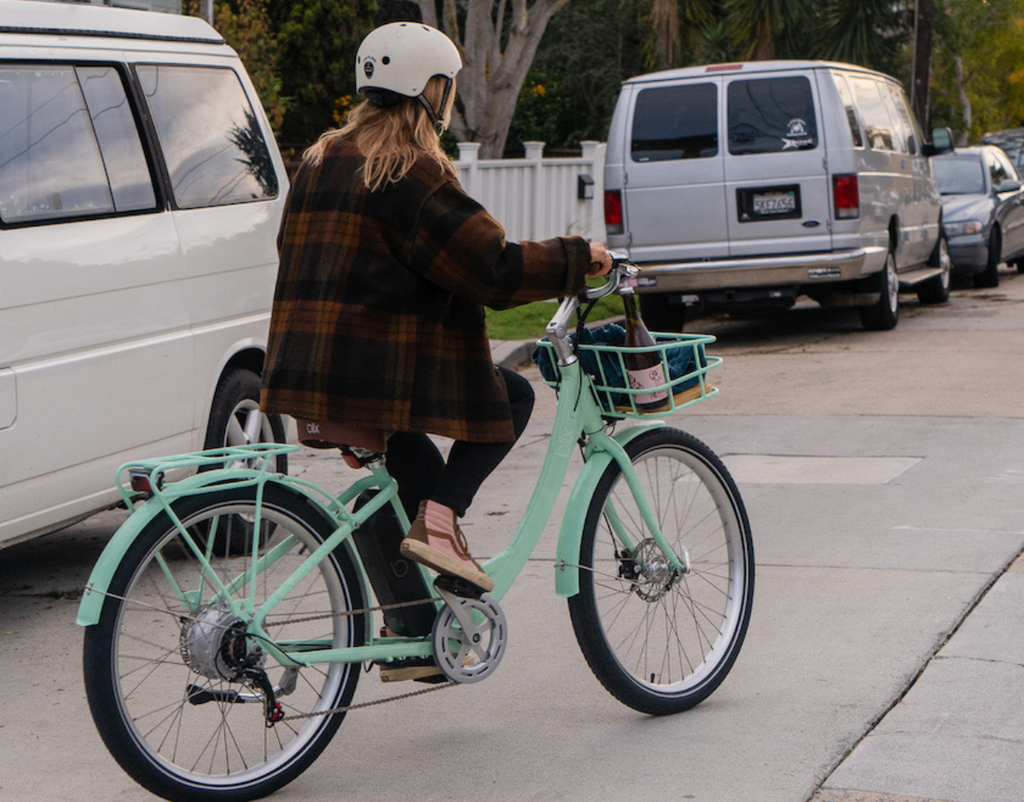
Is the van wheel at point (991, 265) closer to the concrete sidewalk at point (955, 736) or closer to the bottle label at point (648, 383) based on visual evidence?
the concrete sidewalk at point (955, 736)

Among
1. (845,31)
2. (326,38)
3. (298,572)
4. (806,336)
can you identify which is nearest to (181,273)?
(298,572)

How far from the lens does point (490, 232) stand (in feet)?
11.3

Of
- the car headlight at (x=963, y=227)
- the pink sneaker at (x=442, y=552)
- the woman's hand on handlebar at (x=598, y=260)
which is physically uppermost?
the woman's hand on handlebar at (x=598, y=260)

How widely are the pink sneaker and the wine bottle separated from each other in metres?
0.63

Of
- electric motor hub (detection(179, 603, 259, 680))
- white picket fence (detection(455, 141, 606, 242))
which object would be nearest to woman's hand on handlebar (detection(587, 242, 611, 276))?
electric motor hub (detection(179, 603, 259, 680))

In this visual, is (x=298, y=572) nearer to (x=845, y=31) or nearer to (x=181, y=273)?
(x=181, y=273)

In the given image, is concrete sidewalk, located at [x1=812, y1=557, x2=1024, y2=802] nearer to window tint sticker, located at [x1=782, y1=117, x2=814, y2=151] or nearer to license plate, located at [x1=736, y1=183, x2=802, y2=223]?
license plate, located at [x1=736, y1=183, x2=802, y2=223]

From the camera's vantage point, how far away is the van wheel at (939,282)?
49.8 feet

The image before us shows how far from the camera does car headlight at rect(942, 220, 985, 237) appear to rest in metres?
16.7

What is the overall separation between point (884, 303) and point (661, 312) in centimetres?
194

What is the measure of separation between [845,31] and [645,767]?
1107 inches

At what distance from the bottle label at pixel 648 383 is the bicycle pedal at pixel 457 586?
69cm

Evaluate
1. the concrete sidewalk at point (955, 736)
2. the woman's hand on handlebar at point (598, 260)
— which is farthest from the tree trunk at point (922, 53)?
the woman's hand on handlebar at point (598, 260)

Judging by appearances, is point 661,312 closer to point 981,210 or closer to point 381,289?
point 981,210
